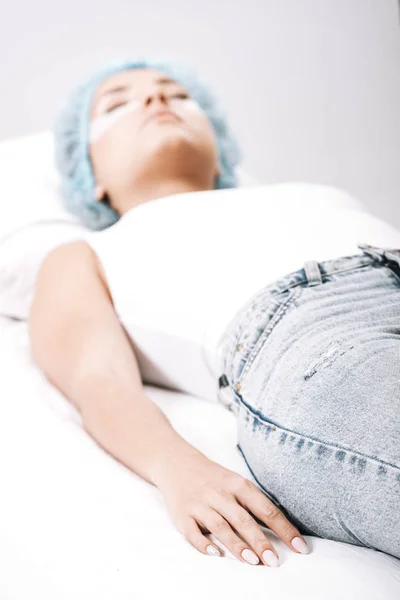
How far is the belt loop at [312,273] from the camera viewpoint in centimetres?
94

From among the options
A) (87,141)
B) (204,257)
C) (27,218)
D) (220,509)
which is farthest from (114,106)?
(220,509)

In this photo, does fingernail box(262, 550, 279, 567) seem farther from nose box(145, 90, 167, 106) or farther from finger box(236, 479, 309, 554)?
nose box(145, 90, 167, 106)

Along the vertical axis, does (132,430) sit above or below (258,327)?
below

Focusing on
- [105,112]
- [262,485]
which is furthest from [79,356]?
[105,112]

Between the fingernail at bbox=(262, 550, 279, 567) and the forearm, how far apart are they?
0.18 metres

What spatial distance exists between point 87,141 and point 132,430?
0.92 metres

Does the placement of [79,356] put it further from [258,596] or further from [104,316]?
[258,596]

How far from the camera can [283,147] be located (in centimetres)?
247

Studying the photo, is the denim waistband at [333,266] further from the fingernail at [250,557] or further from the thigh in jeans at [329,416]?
the fingernail at [250,557]

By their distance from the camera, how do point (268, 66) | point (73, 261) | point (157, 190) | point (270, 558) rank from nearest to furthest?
point (270, 558) → point (73, 261) → point (157, 190) → point (268, 66)

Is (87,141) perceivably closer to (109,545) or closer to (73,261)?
(73,261)

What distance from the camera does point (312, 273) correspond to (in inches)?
37.2

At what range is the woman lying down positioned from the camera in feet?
2.24

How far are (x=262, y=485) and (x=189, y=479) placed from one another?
9 centimetres
